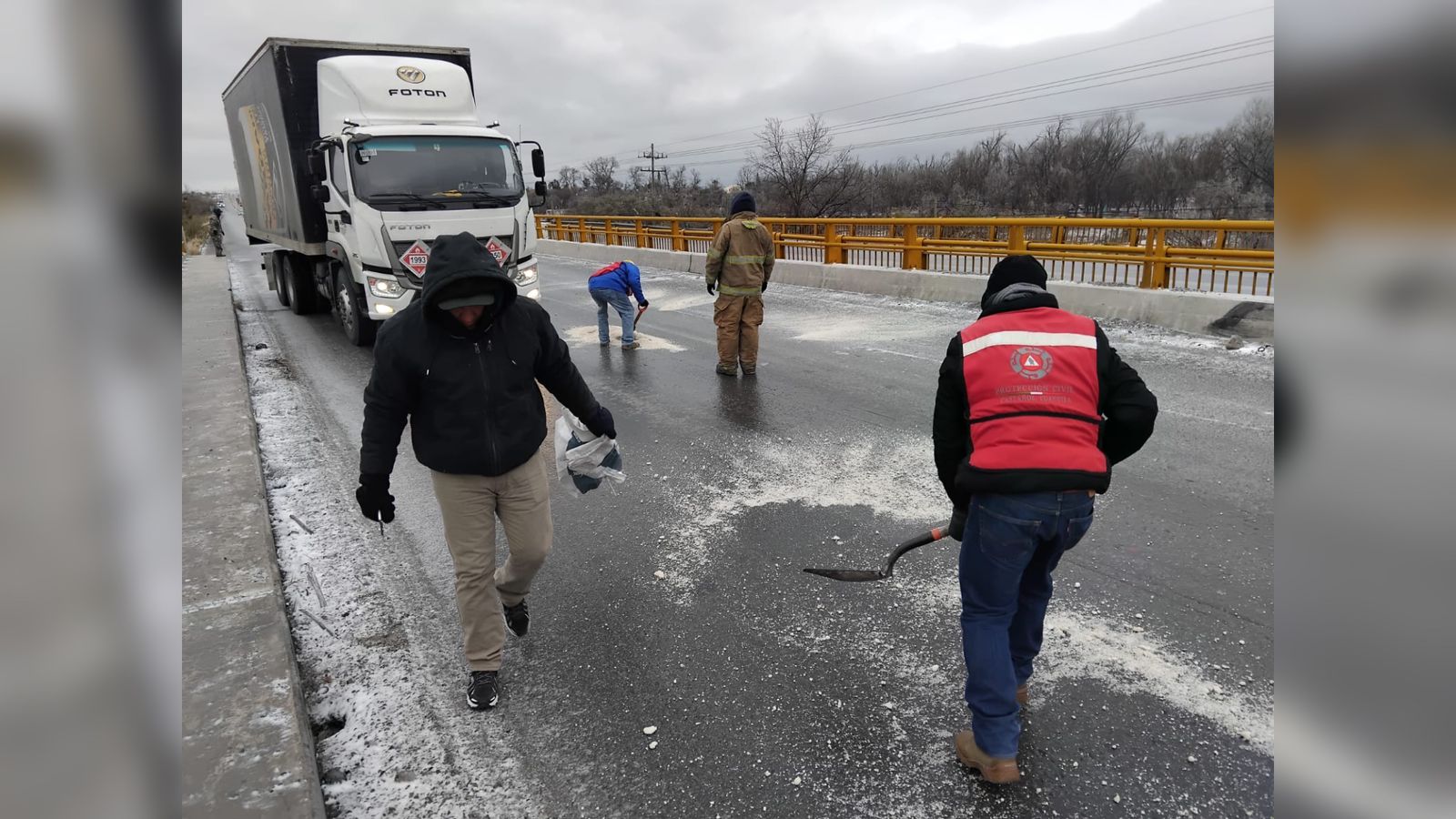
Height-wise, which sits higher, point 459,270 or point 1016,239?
point 1016,239

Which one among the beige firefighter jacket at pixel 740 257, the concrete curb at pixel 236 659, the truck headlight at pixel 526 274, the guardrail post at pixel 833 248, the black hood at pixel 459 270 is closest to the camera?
the concrete curb at pixel 236 659

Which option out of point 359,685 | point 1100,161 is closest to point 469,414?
point 359,685

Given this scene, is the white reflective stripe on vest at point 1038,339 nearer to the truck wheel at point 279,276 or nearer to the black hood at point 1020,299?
the black hood at point 1020,299

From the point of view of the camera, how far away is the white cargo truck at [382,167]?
29.8ft

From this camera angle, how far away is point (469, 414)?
3143 millimetres

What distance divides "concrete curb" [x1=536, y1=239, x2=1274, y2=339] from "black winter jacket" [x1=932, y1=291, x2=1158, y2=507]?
11.2 feet

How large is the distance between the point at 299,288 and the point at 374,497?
449 inches

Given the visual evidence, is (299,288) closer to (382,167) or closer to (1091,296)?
(382,167)

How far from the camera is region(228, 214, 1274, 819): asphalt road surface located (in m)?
2.72

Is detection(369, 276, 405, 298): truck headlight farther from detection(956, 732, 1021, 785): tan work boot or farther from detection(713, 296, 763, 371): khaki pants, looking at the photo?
detection(956, 732, 1021, 785): tan work boot

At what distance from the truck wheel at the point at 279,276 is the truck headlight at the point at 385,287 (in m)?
5.68
